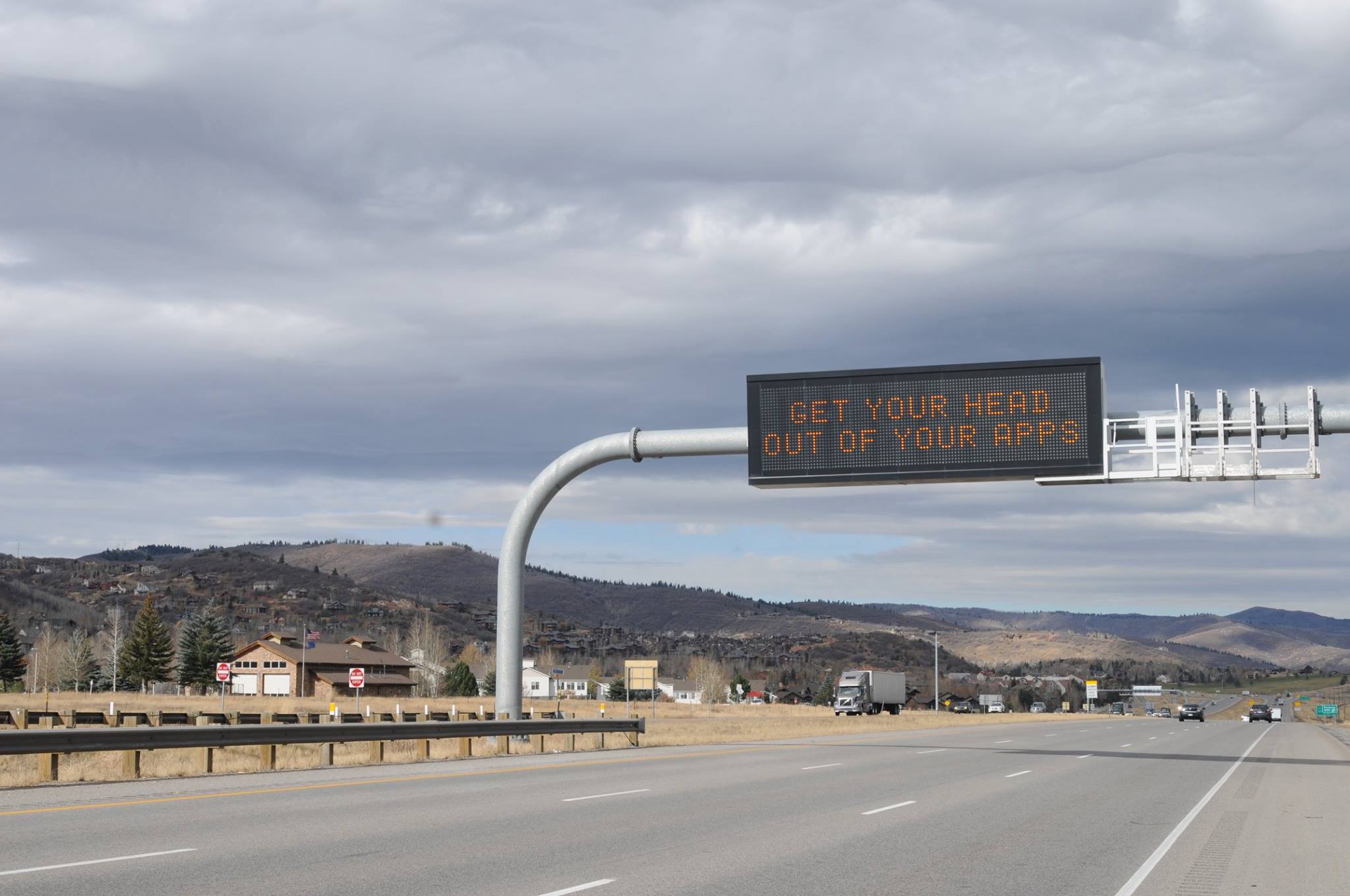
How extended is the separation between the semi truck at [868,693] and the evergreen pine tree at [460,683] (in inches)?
1529

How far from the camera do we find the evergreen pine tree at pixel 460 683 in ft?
393

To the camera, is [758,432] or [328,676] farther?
[328,676]

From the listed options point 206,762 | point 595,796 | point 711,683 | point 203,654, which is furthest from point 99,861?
point 711,683

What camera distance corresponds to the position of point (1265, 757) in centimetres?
3725

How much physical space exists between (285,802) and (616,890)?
8.12 meters

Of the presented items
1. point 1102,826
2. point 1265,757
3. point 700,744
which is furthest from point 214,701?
point 1102,826

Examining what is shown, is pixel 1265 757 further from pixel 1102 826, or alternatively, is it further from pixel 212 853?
pixel 212 853

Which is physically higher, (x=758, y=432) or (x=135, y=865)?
(x=758, y=432)

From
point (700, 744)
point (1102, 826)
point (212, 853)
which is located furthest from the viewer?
point (700, 744)

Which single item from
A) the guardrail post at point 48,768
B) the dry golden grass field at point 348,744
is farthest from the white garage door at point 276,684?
the guardrail post at point 48,768

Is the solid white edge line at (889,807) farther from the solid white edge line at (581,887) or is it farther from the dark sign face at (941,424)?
the dark sign face at (941,424)

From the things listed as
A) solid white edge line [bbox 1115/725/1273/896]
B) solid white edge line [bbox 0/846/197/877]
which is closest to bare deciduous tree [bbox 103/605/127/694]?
solid white edge line [bbox 1115/725/1273/896]

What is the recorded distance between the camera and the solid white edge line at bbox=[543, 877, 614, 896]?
10.1 m

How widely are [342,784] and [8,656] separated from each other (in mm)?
108023
